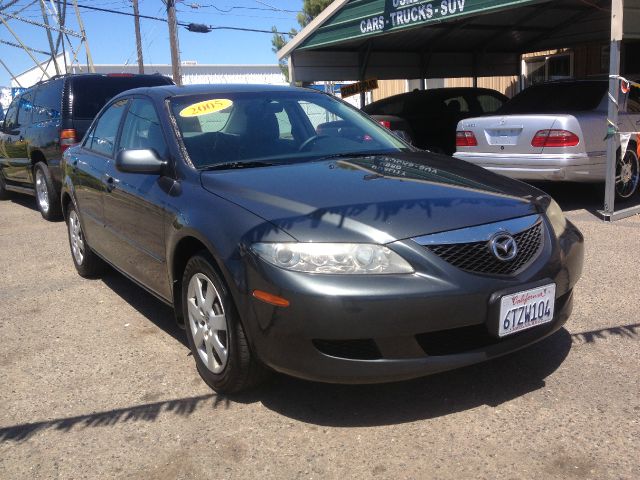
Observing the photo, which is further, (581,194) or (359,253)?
(581,194)

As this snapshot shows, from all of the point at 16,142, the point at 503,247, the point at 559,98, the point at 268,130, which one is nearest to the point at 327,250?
the point at 503,247

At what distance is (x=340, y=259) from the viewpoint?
268 centimetres

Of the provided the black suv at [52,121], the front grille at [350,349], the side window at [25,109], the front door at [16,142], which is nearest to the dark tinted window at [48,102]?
the black suv at [52,121]

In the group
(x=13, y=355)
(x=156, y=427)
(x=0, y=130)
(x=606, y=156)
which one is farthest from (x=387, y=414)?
(x=0, y=130)

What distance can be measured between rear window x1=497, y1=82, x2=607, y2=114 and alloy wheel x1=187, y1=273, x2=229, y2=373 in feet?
19.3

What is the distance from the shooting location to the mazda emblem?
111 inches

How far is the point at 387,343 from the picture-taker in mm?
2676

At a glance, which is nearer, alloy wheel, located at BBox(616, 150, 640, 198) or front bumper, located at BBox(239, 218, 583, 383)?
front bumper, located at BBox(239, 218, 583, 383)

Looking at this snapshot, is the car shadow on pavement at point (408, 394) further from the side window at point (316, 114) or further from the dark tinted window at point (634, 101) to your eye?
the dark tinted window at point (634, 101)

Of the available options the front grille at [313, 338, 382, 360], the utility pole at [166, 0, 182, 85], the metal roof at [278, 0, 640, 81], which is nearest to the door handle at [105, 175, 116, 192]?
the front grille at [313, 338, 382, 360]

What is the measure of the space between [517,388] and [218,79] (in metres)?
43.0

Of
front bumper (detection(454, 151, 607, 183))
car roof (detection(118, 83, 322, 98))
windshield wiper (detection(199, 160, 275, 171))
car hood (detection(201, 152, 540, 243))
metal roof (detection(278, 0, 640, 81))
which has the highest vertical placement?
metal roof (detection(278, 0, 640, 81))

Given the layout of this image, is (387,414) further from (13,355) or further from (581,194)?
(581,194)

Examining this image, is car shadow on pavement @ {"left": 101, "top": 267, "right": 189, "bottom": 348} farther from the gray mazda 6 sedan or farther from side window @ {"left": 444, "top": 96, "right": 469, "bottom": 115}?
side window @ {"left": 444, "top": 96, "right": 469, "bottom": 115}
